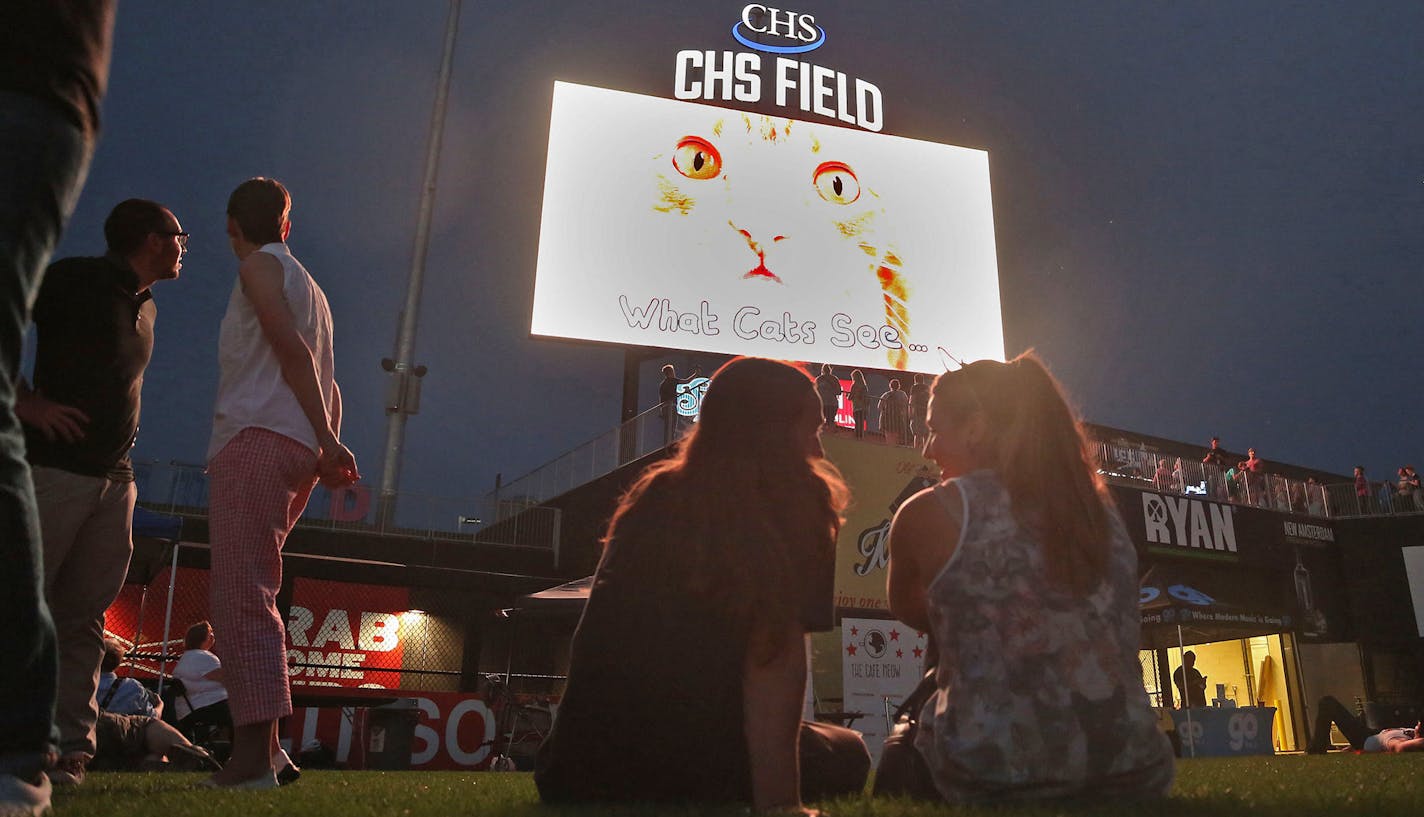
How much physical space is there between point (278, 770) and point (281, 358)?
A: 4.28 ft

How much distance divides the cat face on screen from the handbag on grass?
518 inches

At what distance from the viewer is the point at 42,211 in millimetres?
1279

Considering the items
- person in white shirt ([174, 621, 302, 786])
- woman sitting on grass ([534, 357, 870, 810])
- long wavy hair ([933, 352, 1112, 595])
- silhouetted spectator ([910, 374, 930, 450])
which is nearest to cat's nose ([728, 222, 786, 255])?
silhouetted spectator ([910, 374, 930, 450])

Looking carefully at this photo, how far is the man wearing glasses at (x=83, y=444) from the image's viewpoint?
2615mm

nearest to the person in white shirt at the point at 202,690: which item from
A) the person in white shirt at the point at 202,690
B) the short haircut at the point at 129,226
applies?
the person in white shirt at the point at 202,690

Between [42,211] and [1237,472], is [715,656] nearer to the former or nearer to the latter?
[42,211]

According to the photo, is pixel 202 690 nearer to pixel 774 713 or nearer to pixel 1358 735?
pixel 774 713

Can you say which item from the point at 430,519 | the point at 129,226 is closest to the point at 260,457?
the point at 129,226

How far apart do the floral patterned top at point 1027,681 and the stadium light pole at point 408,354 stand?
15.9 meters

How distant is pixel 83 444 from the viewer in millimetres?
2695

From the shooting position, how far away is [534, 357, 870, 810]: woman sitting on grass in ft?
6.15

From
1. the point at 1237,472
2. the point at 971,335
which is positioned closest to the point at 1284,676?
the point at 1237,472

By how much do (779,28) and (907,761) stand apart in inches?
738

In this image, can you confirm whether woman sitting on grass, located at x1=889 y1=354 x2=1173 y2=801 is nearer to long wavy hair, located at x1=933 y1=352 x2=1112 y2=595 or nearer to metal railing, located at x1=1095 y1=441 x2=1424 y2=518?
long wavy hair, located at x1=933 y1=352 x2=1112 y2=595
